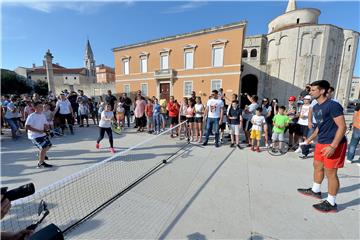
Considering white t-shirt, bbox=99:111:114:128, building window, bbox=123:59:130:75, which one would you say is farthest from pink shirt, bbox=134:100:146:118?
building window, bbox=123:59:130:75

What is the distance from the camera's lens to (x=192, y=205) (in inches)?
117

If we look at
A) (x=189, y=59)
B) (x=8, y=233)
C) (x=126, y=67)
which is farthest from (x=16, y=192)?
(x=126, y=67)

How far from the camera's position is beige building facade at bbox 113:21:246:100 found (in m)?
18.2

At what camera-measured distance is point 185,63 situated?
21094 mm

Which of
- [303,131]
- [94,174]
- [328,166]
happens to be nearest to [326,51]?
[303,131]

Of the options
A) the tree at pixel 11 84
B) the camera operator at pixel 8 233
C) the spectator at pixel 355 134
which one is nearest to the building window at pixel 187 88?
the spectator at pixel 355 134

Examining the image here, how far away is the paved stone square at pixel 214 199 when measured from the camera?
241 cm

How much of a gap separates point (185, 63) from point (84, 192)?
19.8 metres

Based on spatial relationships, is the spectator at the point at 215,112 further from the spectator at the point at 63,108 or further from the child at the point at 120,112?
the spectator at the point at 63,108

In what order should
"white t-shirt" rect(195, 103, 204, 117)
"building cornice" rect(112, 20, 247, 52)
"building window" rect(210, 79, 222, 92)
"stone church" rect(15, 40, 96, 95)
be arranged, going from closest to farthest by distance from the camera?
"white t-shirt" rect(195, 103, 204, 117) → "building cornice" rect(112, 20, 247, 52) → "building window" rect(210, 79, 222, 92) → "stone church" rect(15, 40, 96, 95)

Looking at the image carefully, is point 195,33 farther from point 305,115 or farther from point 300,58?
point 300,58

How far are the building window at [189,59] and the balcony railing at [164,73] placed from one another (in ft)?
6.25

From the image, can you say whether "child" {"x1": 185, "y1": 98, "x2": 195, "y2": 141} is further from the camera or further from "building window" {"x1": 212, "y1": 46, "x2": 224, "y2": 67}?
"building window" {"x1": 212, "y1": 46, "x2": 224, "y2": 67}

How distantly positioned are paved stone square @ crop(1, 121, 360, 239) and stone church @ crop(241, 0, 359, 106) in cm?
2714
